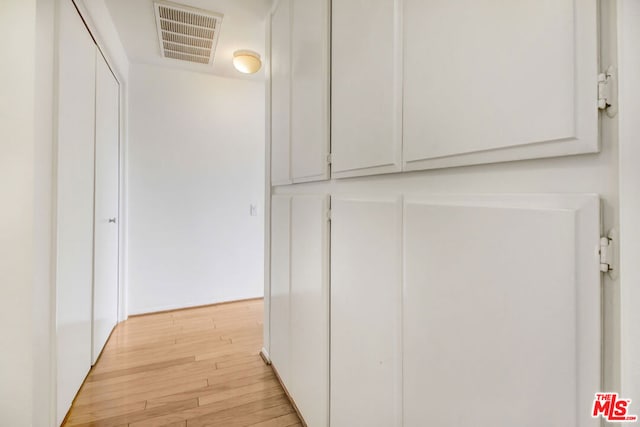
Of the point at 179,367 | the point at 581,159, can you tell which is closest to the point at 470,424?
the point at 581,159

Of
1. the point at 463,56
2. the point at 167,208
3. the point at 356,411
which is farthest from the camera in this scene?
the point at 167,208

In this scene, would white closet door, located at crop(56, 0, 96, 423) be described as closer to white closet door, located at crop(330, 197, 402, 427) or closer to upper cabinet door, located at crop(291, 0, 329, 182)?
upper cabinet door, located at crop(291, 0, 329, 182)

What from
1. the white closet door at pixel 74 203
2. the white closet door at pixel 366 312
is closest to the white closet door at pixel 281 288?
the white closet door at pixel 366 312

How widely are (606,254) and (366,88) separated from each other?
31.7 inches

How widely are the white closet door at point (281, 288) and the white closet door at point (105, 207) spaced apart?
1283 mm

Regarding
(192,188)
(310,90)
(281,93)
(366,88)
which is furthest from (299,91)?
(192,188)

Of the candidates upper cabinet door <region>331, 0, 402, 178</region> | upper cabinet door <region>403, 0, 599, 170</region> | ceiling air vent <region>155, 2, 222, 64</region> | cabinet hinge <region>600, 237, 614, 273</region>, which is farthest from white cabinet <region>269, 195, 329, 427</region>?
ceiling air vent <region>155, 2, 222, 64</region>

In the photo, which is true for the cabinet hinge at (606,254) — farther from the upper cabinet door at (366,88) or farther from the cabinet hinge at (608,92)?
the upper cabinet door at (366,88)

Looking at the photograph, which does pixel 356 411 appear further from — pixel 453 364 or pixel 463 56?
pixel 463 56

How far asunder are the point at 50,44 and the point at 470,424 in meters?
2.16

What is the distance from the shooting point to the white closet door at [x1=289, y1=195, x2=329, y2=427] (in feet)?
4.39

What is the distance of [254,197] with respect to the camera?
3.51m

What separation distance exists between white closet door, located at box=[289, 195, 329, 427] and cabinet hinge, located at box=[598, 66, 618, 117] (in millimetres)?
976

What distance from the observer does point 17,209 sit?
122 centimetres
